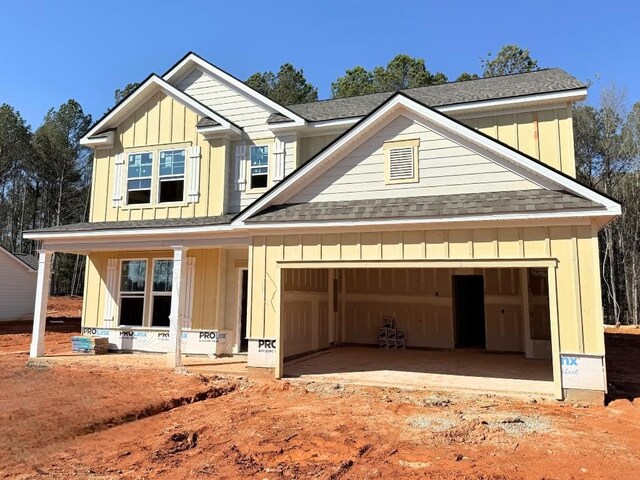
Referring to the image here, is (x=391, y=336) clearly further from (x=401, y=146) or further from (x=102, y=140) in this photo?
(x=102, y=140)

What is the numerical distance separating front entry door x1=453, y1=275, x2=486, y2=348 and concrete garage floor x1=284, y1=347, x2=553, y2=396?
1.50 meters

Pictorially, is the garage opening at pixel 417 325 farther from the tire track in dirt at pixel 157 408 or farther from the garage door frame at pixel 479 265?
the tire track in dirt at pixel 157 408

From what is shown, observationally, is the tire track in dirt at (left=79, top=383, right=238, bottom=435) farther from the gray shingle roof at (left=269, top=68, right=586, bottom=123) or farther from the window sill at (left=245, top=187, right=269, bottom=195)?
the gray shingle roof at (left=269, top=68, right=586, bottom=123)

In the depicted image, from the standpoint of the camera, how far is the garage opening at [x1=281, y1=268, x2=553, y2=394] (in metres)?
10.8

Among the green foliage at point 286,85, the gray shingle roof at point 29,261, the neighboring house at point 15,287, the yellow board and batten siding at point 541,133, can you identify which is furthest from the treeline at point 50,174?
the yellow board and batten siding at point 541,133

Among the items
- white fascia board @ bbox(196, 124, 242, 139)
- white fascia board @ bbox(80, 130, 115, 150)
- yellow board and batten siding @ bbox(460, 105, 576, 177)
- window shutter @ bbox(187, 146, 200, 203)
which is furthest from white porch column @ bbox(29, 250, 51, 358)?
yellow board and batten siding @ bbox(460, 105, 576, 177)

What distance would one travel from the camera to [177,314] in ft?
37.3

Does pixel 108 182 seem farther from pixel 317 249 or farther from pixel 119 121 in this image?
pixel 317 249

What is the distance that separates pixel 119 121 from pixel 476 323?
1314 cm

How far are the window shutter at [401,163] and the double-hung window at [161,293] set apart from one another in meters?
7.39

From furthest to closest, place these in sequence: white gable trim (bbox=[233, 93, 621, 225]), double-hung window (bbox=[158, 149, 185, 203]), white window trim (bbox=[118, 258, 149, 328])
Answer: white window trim (bbox=[118, 258, 149, 328]) < double-hung window (bbox=[158, 149, 185, 203]) < white gable trim (bbox=[233, 93, 621, 225])

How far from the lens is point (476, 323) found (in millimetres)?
15914

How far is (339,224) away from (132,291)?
26.1 feet

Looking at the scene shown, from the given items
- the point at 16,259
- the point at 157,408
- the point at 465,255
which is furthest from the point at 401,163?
the point at 16,259
